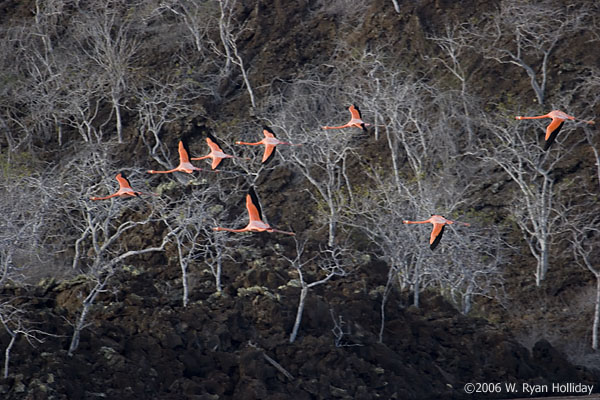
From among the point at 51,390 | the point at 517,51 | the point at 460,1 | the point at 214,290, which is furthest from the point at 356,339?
the point at 460,1

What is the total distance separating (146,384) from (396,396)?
7.32m

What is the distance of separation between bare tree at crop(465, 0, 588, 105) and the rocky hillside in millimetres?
148

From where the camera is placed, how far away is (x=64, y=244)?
40.3 m

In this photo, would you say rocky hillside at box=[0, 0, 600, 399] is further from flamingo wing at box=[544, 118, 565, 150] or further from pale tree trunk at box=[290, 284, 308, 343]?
flamingo wing at box=[544, 118, 565, 150]

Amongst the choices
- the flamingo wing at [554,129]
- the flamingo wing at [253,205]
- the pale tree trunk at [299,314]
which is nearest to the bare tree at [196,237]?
the pale tree trunk at [299,314]

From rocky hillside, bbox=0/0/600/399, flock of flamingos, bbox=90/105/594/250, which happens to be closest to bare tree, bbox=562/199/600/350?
rocky hillside, bbox=0/0/600/399

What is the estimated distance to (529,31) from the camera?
158 feet

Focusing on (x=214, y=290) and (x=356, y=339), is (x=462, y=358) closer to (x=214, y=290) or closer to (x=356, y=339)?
(x=356, y=339)

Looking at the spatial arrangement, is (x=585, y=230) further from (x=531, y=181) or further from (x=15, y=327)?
(x=15, y=327)

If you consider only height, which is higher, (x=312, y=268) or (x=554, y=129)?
(x=554, y=129)

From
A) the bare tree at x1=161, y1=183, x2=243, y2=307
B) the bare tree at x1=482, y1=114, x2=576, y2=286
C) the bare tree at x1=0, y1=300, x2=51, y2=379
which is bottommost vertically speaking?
the bare tree at x1=482, y1=114, x2=576, y2=286

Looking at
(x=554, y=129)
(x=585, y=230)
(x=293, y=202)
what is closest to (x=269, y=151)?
(x=554, y=129)

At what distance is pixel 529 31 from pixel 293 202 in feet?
38.9

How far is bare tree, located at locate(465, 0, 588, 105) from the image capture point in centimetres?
4866
